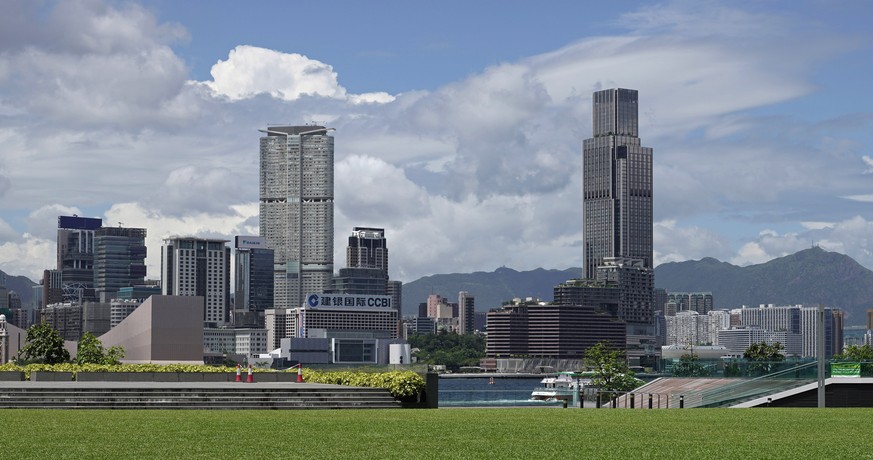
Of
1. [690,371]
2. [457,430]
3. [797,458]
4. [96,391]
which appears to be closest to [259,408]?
[96,391]

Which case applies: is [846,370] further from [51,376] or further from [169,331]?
[169,331]

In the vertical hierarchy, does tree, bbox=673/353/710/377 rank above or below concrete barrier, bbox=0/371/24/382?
below

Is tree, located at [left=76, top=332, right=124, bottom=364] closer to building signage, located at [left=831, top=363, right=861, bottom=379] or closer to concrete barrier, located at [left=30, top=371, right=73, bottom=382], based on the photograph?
concrete barrier, located at [left=30, top=371, right=73, bottom=382]

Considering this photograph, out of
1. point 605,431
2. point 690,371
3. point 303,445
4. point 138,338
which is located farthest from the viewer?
point 138,338

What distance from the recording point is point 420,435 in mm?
28250

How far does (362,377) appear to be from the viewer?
45.2 m

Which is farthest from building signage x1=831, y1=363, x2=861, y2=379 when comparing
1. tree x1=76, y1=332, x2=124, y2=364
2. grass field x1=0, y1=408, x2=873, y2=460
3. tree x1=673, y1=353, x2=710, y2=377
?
tree x1=76, y1=332, x2=124, y2=364

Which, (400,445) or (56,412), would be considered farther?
(56,412)

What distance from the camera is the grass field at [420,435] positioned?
79.5 ft

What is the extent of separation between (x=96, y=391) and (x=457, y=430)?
15.3m

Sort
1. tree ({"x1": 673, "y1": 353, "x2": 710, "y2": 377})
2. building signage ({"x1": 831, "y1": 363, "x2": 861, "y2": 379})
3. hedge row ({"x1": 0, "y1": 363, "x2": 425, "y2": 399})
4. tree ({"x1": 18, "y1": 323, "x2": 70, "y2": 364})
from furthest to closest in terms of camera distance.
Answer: tree ({"x1": 18, "y1": 323, "x2": 70, "y2": 364}) → tree ({"x1": 673, "y1": 353, "x2": 710, "y2": 377}) → building signage ({"x1": 831, "y1": 363, "x2": 861, "y2": 379}) → hedge row ({"x1": 0, "y1": 363, "x2": 425, "y2": 399})

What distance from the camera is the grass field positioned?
79.5ft

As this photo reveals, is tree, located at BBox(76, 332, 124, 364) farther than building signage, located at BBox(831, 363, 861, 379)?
Yes

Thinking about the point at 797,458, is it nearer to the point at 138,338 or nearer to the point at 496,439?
the point at 496,439
